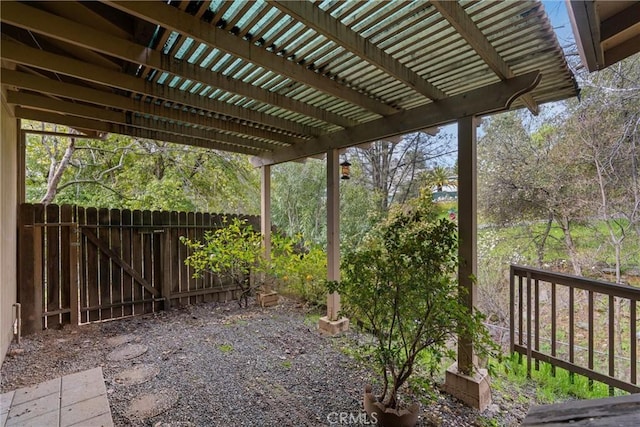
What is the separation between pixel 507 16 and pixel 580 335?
212 inches

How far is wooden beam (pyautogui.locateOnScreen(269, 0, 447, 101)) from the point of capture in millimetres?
1430

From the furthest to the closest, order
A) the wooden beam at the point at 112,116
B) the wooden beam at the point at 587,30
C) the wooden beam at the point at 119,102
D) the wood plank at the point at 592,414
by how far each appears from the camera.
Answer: the wooden beam at the point at 112,116
the wooden beam at the point at 119,102
the wooden beam at the point at 587,30
the wood plank at the point at 592,414

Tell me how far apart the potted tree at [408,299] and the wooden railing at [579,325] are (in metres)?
1.21

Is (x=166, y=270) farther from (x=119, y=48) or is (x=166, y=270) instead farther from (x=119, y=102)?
(x=119, y=48)

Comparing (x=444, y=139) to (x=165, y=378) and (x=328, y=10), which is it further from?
(x=165, y=378)

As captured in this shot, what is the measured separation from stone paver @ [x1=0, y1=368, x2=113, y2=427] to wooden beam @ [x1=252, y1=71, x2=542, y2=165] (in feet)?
10.1

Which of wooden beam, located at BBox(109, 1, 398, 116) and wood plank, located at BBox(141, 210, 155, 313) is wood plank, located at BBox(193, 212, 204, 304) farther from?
wooden beam, located at BBox(109, 1, 398, 116)

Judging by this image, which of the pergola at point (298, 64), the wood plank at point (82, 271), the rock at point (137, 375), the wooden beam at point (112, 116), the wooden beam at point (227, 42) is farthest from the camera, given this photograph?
the wood plank at point (82, 271)

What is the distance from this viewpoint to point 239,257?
4371 mm

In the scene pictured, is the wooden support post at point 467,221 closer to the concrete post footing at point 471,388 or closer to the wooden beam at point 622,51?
the concrete post footing at point 471,388

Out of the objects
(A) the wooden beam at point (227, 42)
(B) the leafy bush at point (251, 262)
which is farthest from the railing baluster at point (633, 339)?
(B) the leafy bush at point (251, 262)

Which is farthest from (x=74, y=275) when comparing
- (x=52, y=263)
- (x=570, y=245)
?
(x=570, y=245)

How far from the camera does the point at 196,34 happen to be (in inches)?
61.3

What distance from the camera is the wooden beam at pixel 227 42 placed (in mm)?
1393
